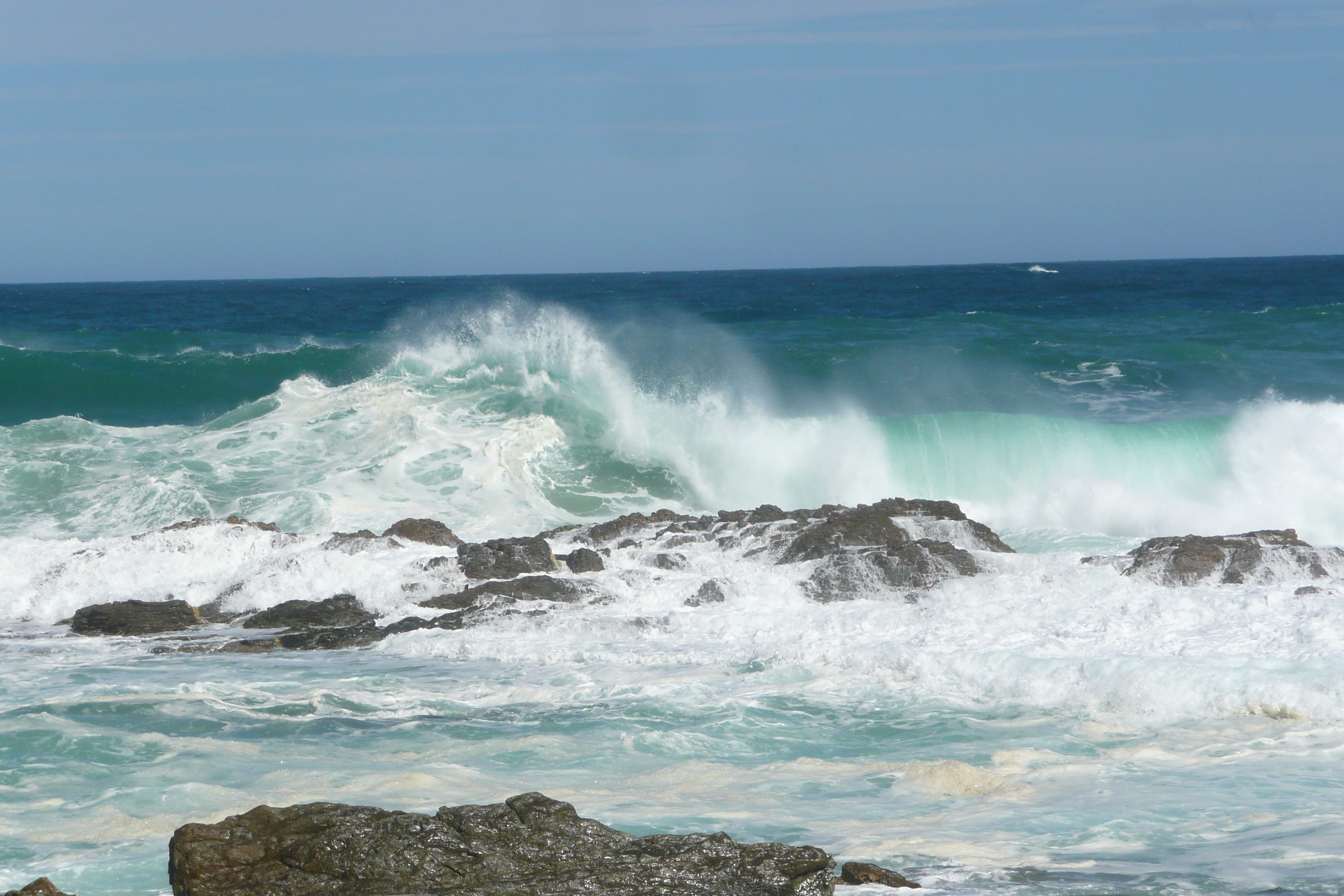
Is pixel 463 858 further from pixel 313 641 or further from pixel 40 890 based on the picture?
pixel 313 641

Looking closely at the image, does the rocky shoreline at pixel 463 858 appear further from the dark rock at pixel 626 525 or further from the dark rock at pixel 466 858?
the dark rock at pixel 626 525

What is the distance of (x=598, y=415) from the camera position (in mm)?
20250

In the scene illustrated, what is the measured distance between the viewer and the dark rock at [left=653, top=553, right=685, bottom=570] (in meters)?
11.6

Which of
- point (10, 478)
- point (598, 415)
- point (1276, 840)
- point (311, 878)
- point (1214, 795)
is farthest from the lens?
point (598, 415)

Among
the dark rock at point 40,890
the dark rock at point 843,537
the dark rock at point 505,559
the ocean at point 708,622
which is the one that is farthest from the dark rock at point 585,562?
the dark rock at point 40,890

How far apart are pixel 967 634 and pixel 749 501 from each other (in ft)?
27.0

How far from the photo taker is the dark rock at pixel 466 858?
4.32 m

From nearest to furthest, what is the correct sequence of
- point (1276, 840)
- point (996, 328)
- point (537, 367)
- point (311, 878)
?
point (311, 878) → point (1276, 840) → point (537, 367) → point (996, 328)

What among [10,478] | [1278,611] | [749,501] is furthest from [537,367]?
[1278,611]

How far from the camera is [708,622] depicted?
1013 centimetres

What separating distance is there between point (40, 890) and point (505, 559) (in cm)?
756

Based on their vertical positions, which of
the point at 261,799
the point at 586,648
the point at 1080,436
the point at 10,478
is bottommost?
the point at 261,799

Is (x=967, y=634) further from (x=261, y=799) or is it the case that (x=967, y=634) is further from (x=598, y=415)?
(x=598, y=415)

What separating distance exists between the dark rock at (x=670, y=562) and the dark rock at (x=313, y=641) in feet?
8.84
